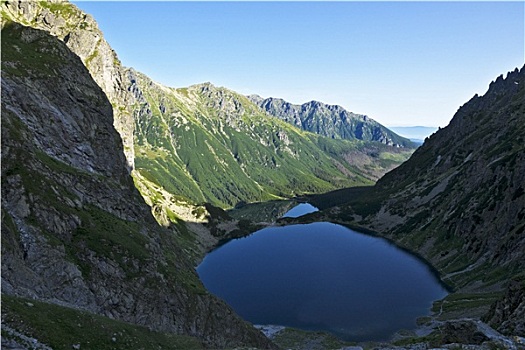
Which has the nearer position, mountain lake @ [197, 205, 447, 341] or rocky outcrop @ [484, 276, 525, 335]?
rocky outcrop @ [484, 276, 525, 335]

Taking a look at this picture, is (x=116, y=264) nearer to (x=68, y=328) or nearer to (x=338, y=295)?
(x=68, y=328)

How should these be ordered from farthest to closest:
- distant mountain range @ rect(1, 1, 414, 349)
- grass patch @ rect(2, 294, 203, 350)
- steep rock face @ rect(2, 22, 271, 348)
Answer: steep rock face @ rect(2, 22, 271, 348) → distant mountain range @ rect(1, 1, 414, 349) → grass patch @ rect(2, 294, 203, 350)

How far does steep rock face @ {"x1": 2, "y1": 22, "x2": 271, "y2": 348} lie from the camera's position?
175 feet

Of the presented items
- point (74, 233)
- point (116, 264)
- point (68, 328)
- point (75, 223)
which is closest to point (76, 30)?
point (75, 223)

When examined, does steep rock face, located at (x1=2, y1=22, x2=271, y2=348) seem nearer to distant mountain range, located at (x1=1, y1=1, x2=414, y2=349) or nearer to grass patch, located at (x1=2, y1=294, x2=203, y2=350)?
distant mountain range, located at (x1=1, y1=1, x2=414, y2=349)

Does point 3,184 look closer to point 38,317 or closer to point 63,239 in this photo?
point 63,239

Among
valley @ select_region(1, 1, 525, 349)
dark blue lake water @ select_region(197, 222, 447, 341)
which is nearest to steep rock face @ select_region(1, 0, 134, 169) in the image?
valley @ select_region(1, 1, 525, 349)

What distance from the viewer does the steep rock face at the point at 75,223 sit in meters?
53.5

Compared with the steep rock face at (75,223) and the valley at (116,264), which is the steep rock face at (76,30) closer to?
the valley at (116,264)

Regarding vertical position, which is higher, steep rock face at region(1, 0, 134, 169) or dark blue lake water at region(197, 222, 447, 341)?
steep rock face at region(1, 0, 134, 169)

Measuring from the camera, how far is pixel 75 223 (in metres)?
64.4

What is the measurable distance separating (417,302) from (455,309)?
23363 mm

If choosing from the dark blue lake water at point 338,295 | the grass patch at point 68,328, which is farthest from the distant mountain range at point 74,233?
the dark blue lake water at point 338,295

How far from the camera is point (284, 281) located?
176 meters
